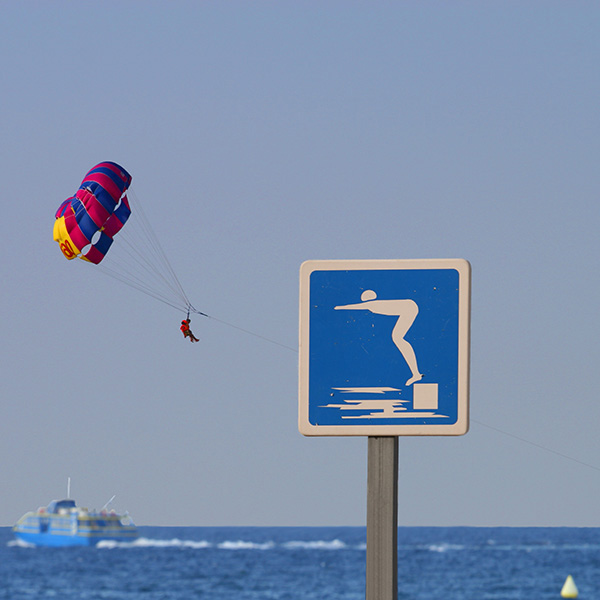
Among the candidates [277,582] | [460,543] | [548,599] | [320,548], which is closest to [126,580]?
[277,582]

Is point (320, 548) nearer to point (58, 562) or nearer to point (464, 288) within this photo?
point (58, 562)

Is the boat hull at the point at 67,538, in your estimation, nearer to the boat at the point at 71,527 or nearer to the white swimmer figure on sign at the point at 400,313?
the boat at the point at 71,527

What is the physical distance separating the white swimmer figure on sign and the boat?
134 meters

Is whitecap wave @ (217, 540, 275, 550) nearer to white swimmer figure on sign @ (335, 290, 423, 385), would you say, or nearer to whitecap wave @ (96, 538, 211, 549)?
whitecap wave @ (96, 538, 211, 549)

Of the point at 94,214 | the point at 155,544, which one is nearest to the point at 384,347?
the point at 94,214

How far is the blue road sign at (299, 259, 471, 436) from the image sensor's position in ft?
14.1

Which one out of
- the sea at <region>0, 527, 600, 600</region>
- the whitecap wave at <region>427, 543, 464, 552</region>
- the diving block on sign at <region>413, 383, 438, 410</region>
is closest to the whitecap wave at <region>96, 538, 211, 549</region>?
the sea at <region>0, 527, 600, 600</region>

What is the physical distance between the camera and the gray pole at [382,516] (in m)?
4.29

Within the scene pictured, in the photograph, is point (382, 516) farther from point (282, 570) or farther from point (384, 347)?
point (282, 570)

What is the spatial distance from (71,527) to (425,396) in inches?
5308

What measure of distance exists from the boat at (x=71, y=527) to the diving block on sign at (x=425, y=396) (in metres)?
134

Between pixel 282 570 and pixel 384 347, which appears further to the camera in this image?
pixel 282 570

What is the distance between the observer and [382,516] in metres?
4.29

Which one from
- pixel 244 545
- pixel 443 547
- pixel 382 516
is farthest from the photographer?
pixel 244 545
